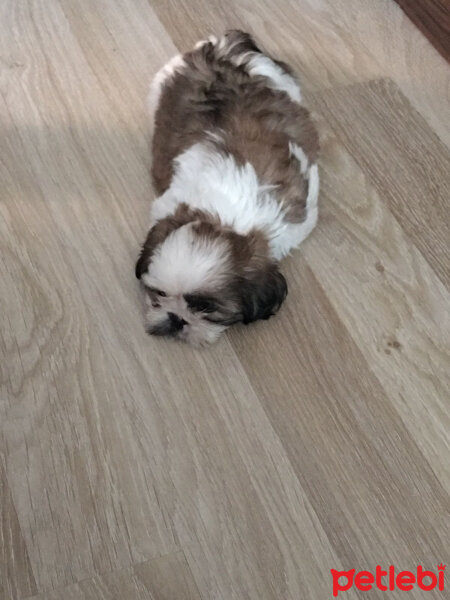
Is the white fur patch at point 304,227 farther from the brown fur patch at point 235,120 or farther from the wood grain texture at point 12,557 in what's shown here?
the wood grain texture at point 12,557

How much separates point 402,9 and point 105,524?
2.00m

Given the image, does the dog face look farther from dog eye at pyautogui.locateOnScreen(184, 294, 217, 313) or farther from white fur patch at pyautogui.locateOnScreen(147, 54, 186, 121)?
white fur patch at pyautogui.locateOnScreen(147, 54, 186, 121)

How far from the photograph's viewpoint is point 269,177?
1.82 meters

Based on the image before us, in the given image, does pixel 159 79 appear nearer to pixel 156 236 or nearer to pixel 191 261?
pixel 156 236

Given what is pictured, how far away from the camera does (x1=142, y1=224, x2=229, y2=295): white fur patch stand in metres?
1.62

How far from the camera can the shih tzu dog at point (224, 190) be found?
1.66m

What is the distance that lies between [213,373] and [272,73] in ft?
2.79

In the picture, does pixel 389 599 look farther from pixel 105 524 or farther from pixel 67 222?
pixel 67 222

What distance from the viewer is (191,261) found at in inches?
64.0

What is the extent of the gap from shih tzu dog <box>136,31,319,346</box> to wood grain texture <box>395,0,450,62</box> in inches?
26.4

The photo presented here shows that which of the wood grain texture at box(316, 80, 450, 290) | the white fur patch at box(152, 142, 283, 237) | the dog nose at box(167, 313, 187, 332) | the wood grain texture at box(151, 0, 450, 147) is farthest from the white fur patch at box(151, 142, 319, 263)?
the wood grain texture at box(151, 0, 450, 147)

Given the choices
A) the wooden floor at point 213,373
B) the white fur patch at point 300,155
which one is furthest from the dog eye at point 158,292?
the white fur patch at point 300,155

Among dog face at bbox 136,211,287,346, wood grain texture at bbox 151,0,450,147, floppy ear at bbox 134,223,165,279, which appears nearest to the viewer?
dog face at bbox 136,211,287,346

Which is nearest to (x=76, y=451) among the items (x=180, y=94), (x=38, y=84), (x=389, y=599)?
(x=389, y=599)
